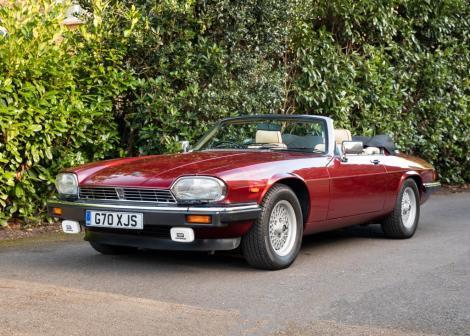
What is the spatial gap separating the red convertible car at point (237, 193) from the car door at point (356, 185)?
0.03 ft

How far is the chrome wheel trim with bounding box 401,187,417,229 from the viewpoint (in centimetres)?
805

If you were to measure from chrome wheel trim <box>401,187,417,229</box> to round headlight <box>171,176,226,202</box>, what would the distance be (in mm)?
3160

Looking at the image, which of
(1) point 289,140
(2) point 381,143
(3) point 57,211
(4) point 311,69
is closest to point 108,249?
(3) point 57,211

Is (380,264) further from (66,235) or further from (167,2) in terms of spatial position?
(167,2)

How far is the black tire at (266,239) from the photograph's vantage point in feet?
18.8

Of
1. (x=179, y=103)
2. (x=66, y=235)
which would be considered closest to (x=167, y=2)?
(x=179, y=103)

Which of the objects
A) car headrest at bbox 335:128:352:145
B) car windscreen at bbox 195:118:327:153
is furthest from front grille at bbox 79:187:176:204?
car headrest at bbox 335:128:352:145

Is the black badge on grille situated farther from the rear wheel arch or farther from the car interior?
the rear wheel arch

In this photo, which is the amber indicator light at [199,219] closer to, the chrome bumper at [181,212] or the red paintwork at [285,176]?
the chrome bumper at [181,212]

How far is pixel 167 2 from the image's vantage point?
916 cm

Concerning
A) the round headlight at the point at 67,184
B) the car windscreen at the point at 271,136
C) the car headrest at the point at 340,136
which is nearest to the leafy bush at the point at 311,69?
the car windscreen at the point at 271,136

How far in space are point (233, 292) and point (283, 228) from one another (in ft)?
3.43

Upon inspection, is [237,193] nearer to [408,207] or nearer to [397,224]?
[397,224]

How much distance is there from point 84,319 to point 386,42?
989cm
